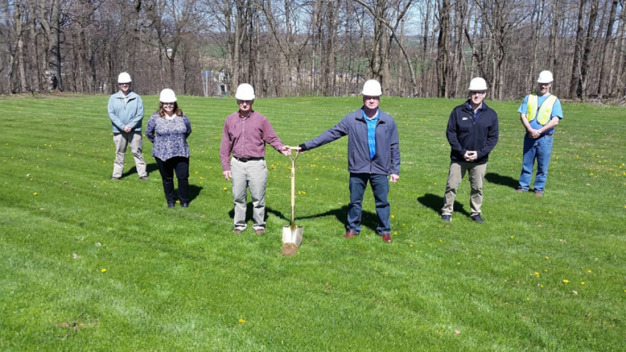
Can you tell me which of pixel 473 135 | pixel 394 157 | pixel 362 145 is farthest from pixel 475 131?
pixel 362 145

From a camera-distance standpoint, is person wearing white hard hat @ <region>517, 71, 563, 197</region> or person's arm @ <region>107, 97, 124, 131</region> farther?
person's arm @ <region>107, 97, 124, 131</region>

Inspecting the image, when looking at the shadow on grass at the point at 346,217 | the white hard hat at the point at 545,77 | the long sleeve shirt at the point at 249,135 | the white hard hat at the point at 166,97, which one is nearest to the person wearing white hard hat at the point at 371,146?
the long sleeve shirt at the point at 249,135

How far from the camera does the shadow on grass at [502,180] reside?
1074 cm

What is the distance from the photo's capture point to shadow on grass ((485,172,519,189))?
1074cm

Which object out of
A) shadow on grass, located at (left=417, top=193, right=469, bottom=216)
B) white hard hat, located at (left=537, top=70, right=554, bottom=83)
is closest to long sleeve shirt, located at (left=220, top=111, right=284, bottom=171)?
shadow on grass, located at (left=417, top=193, right=469, bottom=216)

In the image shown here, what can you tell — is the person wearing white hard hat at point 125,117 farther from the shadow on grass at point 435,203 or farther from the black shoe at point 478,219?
the black shoe at point 478,219

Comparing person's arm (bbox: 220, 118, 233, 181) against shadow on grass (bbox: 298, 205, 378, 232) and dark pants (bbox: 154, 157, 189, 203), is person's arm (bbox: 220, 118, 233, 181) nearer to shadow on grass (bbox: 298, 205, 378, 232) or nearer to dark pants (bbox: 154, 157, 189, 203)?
dark pants (bbox: 154, 157, 189, 203)

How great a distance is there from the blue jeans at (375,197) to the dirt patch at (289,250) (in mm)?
1173

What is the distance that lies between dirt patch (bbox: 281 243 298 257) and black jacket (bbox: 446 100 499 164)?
335 centimetres

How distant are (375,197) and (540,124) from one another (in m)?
4.89

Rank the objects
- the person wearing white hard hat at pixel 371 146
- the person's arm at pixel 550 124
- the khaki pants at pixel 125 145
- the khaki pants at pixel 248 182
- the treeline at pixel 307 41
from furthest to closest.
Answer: the treeline at pixel 307 41, the khaki pants at pixel 125 145, the person's arm at pixel 550 124, the khaki pants at pixel 248 182, the person wearing white hard hat at pixel 371 146

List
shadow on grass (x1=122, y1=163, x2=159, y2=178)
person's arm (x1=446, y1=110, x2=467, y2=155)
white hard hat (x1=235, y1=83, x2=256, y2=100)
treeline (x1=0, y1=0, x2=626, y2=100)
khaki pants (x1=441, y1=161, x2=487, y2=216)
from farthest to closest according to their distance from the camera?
treeline (x1=0, y1=0, x2=626, y2=100)
shadow on grass (x1=122, y1=163, x2=159, y2=178)
khaki pants (x1=441, y1=161, x2=487, y2=216)
person's arm (x1=446, y1=110, x2=467, y2=155)
white hard hat (x1=235, y1=83, x2=256, y2=100)

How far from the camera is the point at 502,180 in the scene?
11133 millimetres

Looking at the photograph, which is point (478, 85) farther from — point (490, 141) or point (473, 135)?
point (490, 141)
